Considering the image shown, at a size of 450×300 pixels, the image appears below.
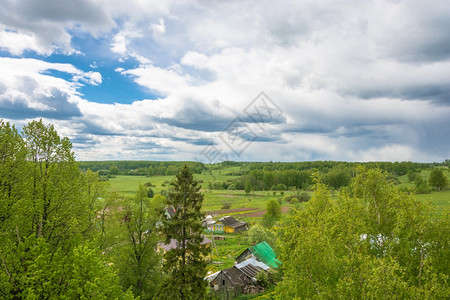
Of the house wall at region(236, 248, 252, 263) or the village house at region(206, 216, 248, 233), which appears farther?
the village house at region(206, 216, 248, 233)

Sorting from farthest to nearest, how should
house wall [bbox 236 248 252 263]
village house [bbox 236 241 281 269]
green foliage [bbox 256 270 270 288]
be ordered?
house wall [bbox 236 248 252 263]
village house [bbox 236 241 281 269]
green foliage [bbox 256 270 270 288]

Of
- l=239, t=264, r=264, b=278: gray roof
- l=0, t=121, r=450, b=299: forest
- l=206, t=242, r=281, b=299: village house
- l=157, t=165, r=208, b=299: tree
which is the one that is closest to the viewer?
l=0, t=121, r=450, b=299: forest

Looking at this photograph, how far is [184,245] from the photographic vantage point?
1950 centimetres

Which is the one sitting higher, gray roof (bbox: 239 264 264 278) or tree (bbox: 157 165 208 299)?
tree (bbox: 157 165 208 299)

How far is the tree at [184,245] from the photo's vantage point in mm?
18219

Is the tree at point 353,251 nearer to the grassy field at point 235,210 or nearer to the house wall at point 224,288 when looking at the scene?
the grassy field at point 235,210

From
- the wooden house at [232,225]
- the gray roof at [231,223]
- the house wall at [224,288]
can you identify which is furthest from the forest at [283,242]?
the gray roof at [231,223]

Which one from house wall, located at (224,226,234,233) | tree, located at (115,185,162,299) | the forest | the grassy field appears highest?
the forest

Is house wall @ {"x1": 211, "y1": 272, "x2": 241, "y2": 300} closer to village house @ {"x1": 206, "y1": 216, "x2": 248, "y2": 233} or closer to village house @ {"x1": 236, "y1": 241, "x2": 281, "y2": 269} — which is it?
village house @ {"x1": 236, "y1": 241, "x2": 281, "y2": 269}

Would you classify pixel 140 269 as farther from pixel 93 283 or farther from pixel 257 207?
pixel 257 207

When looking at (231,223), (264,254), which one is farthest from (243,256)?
(231,223)

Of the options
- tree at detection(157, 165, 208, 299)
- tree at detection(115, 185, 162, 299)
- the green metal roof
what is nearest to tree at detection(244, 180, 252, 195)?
the green metal roof

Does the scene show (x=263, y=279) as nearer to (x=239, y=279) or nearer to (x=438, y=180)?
(x=239, y=279)

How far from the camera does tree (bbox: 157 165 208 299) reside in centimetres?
1822
